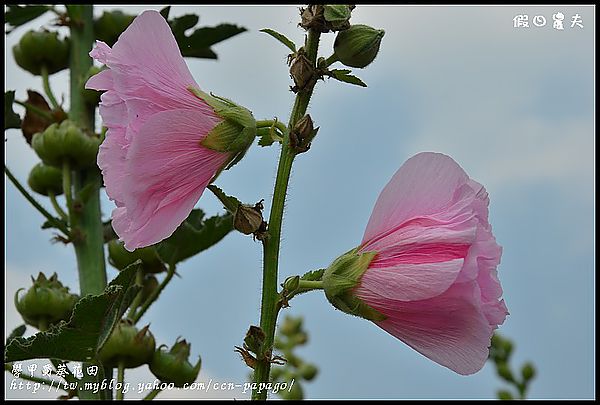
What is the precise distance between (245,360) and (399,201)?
0.82 feet

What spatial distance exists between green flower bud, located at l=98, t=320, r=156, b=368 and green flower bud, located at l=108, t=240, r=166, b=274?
16cm

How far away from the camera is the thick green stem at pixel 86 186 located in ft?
4.78

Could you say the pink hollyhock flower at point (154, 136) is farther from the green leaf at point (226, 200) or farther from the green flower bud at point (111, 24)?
the green flower bud at point (111, 24)

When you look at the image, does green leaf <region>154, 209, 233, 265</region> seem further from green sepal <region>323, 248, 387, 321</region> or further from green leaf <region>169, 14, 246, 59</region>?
green sepal <region>323, 248, 387, 321</region>

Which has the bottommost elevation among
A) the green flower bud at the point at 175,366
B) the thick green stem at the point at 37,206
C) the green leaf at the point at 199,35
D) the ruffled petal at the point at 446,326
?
the ruffled petal at the point at 446,326

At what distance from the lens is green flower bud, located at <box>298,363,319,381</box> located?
11.2 ft

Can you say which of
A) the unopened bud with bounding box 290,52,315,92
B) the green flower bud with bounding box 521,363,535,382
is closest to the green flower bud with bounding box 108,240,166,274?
the unopened bud with bounding box 290,52,315,92

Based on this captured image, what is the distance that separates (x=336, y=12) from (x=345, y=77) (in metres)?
0.07

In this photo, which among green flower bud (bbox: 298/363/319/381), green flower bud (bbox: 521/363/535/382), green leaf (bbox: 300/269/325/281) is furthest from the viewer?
green flower bud (bbox: 521/363/535/382)

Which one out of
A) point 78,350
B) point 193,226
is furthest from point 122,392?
point 193,226

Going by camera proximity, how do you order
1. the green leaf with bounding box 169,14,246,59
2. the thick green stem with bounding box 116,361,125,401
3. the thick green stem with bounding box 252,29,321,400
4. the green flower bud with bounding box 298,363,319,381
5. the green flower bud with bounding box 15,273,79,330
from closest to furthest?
the thick green stem with bounding box 252,29,321,400 → the thick green stem with bounding box 116,361,125,401 → the green flower bud with bounding box 15,273,79,330 → the green leaf with bounding box 169,14,246,59 → the green flower bud with bounding box 298,363,319,381

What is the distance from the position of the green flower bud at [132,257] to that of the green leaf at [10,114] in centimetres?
37

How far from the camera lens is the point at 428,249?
0.79 m

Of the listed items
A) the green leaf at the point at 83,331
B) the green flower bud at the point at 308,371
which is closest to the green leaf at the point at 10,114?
the green leaf at the point at 83,331
